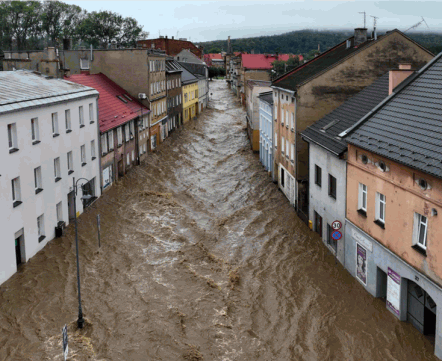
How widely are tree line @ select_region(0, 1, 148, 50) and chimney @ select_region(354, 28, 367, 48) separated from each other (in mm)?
68760

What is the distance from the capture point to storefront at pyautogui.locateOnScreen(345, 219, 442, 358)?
1581 centimetres

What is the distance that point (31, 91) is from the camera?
25.4 m

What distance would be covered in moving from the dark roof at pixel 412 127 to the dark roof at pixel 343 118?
2.20 meters

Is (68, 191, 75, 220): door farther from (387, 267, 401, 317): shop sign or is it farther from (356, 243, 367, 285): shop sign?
(387, 267, 401, 317): shop sign

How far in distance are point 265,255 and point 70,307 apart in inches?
373

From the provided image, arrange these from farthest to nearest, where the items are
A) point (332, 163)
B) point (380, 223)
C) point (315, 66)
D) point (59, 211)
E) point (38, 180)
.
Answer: point (315, 66) < point (59, 211) < point (38, 180) < point (332, 163) < point (380, 223)

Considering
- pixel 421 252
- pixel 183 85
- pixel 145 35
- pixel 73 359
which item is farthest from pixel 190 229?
pixel 145 35

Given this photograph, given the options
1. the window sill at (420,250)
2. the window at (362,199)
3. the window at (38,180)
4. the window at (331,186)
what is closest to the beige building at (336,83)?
the window at (331,186)

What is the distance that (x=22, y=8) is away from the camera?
327 ft

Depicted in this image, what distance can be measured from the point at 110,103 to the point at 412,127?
27605 millimetres

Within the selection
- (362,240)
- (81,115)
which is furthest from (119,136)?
(362,240)

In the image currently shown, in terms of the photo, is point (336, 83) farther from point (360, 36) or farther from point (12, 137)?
point (12, 137)

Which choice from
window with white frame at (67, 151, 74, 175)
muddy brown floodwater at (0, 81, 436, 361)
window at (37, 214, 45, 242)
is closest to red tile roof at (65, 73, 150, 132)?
window with white frame at (67, 151, 74, 175)

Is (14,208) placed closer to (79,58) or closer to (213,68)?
(79,58)
